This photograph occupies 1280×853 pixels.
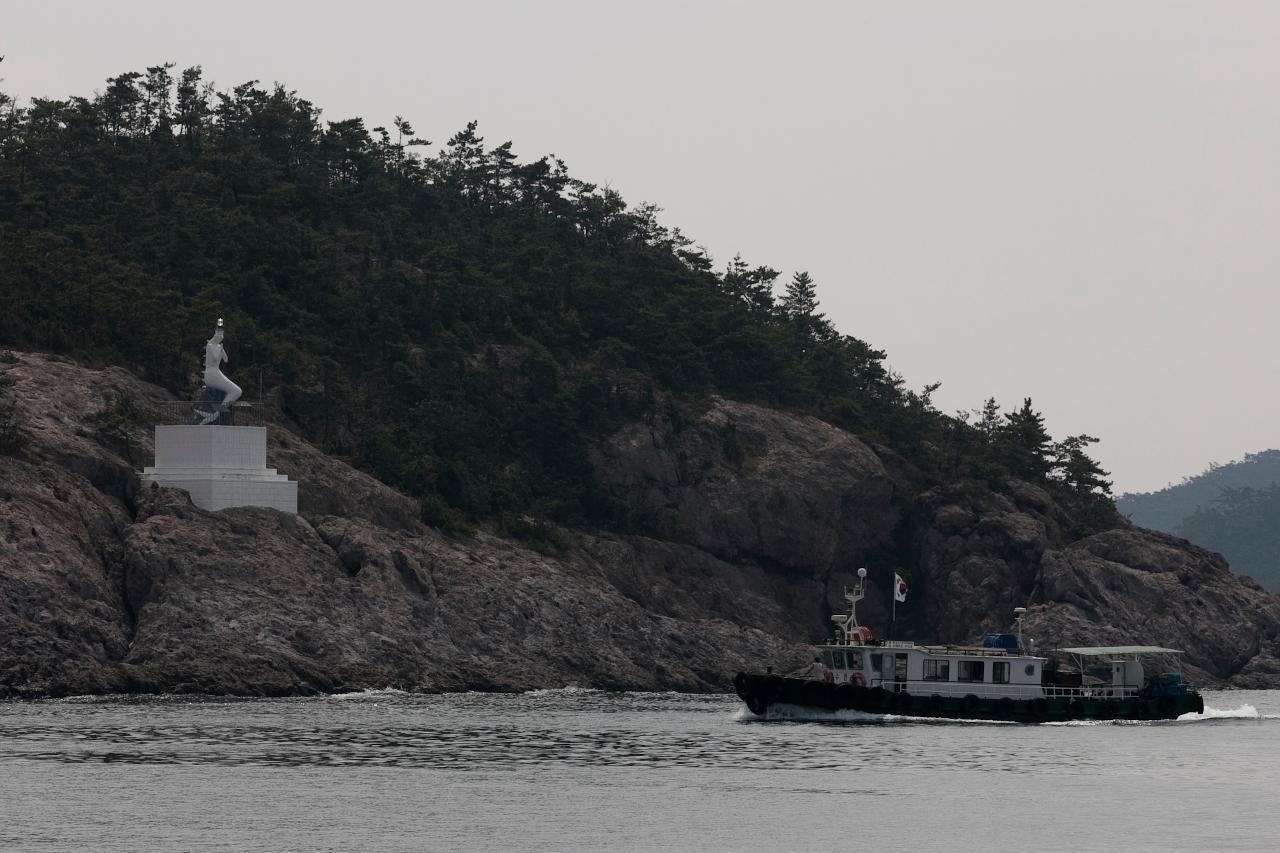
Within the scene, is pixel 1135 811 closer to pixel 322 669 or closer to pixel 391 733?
pixel 391 733

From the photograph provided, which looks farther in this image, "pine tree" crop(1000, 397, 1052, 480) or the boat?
"pine tree" crop(1000, 397, 1052, 480)

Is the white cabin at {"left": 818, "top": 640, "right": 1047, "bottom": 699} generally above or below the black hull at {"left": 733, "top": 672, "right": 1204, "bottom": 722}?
above

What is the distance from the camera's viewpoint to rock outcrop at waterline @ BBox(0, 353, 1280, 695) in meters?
78.8

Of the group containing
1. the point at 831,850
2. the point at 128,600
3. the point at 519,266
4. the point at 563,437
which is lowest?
the point at 831,850

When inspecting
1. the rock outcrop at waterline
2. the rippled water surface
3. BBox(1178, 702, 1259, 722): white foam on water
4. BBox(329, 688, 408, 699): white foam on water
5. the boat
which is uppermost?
the rock outcrop at waterline

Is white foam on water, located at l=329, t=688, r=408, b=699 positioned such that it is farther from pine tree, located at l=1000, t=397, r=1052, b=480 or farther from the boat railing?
pine tree, located at l=1000, t=397, r=1052, b=480

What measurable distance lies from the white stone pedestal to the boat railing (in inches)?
1174

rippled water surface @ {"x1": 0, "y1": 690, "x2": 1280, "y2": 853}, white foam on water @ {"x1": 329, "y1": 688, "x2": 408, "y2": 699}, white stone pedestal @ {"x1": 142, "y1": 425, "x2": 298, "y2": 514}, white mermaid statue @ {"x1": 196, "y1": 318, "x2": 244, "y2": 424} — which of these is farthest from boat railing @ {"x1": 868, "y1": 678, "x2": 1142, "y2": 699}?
white mermaid statue @ {"x1": 196, "y1": 318, "x2": 244, "y2": 424}

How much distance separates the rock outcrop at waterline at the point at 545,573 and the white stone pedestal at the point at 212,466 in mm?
929

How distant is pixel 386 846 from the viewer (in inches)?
1730

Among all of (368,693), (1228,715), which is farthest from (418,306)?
(1228,715)

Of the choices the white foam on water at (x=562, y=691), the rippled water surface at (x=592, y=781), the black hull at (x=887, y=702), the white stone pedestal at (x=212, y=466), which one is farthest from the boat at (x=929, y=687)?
the white stone pedestal at (x=212, y=466)

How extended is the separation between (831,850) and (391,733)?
78.8 ft

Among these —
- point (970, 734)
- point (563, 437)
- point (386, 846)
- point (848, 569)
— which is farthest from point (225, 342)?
point (386, 846)
